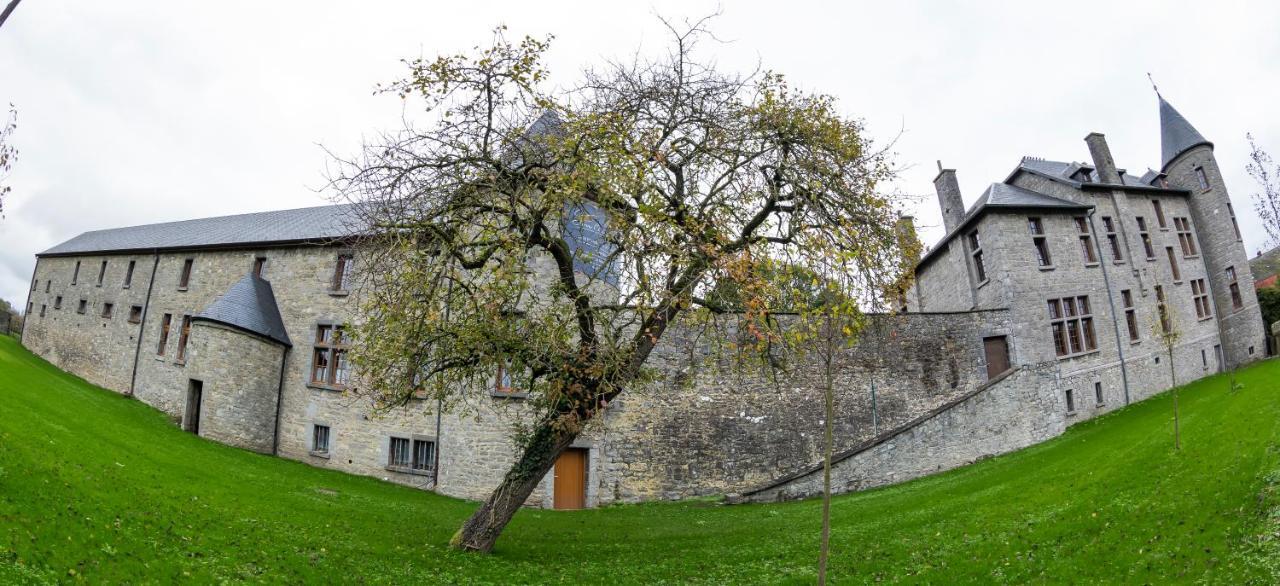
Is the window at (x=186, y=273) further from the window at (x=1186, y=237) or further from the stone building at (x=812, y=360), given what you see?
the window at (x=1186, y=237)

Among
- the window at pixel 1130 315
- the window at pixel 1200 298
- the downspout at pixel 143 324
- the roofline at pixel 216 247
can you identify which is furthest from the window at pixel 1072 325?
the downspout at pixel 143 324

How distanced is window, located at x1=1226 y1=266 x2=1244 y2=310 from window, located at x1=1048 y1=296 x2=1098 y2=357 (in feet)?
30.3

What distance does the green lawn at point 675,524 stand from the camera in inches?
298

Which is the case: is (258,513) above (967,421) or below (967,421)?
below

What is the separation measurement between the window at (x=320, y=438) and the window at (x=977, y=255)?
75.8 ft

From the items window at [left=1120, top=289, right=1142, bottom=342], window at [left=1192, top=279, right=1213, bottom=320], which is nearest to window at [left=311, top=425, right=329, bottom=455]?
window at [left=1120, top=289, right=1142, bottom=342]

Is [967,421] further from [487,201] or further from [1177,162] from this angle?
[1177,162]

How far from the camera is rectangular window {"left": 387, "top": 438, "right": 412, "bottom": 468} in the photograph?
19703 mm

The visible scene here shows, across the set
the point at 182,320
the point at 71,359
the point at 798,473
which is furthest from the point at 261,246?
the point at 798,473

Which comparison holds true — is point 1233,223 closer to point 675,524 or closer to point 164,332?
point 675,524

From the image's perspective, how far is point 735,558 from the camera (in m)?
10.9

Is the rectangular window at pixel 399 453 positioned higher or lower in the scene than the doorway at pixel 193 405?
lower

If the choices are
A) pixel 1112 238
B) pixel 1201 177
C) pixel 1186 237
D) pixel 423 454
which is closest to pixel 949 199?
pixel 1112 238

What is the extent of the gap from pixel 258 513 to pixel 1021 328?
848 inches
